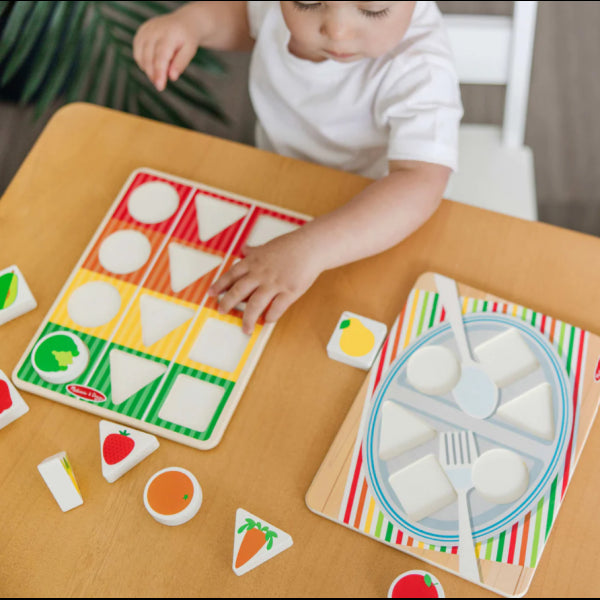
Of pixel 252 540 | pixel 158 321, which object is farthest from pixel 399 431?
pixel 158 321

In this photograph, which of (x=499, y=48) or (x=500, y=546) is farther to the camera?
(x=499, y=48)

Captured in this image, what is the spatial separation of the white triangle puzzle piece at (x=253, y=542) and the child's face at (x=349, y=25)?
500 mm

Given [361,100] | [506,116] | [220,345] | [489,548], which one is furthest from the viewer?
[506,116]

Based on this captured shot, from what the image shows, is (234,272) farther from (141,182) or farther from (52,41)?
(52,41)

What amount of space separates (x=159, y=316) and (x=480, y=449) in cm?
34

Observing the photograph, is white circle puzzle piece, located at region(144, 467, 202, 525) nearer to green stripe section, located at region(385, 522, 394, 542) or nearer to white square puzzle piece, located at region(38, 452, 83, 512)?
white square puzzle piece, located at region(38, 452, 83, 512)

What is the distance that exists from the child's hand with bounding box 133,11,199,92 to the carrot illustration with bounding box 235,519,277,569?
0.57 meters

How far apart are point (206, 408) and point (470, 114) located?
47.1 inches

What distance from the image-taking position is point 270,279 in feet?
2.21

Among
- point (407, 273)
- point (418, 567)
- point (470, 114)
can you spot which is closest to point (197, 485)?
point (418, 567)

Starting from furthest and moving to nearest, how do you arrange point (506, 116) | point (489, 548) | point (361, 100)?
point (506, 116), point (361, 100), point (489, 548)

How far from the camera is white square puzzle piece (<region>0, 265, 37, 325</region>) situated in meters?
0.67

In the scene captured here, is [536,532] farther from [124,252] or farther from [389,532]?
[124,252]

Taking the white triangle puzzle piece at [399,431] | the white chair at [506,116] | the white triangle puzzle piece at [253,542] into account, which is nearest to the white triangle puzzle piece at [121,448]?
the white triangle puzzle piece at [253,542]
